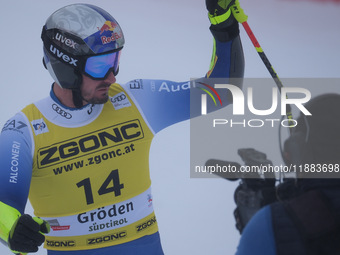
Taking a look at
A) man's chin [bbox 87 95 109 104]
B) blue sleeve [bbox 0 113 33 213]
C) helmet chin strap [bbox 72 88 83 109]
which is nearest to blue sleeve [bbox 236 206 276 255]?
blue sleeve [bbox 0 113 33 213]

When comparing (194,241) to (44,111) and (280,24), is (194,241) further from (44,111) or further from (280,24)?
(280,24)

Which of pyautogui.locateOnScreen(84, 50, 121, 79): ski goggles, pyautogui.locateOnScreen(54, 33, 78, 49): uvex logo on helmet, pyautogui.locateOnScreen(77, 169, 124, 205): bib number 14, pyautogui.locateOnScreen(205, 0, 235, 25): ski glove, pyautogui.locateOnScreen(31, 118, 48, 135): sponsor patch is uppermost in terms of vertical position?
pyautogui.locateOnScreen(205, 0, 235, 25): ski glove

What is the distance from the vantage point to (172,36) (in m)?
5.90

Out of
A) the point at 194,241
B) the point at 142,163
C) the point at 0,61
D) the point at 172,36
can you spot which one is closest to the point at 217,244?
the point at 194,241

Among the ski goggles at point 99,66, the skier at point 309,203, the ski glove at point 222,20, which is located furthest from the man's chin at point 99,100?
the skier at point 309,203

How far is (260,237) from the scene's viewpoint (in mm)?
1723

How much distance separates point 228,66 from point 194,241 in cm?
167

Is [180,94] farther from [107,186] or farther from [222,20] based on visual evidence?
[107,186]

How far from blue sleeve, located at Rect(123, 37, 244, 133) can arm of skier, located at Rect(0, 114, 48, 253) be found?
2.07 ft

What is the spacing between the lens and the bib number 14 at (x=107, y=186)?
3.07 metres

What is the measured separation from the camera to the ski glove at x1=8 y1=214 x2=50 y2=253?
8.34ft

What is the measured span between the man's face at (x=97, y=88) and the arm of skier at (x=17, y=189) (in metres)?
0.35

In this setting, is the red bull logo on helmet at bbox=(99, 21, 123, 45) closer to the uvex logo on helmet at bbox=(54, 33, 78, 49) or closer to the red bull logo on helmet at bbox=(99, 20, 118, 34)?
the red bull logo on helmet at bbox=(99, 20, 118, 34)

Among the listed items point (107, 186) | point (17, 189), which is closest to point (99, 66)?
point (107, 186)
